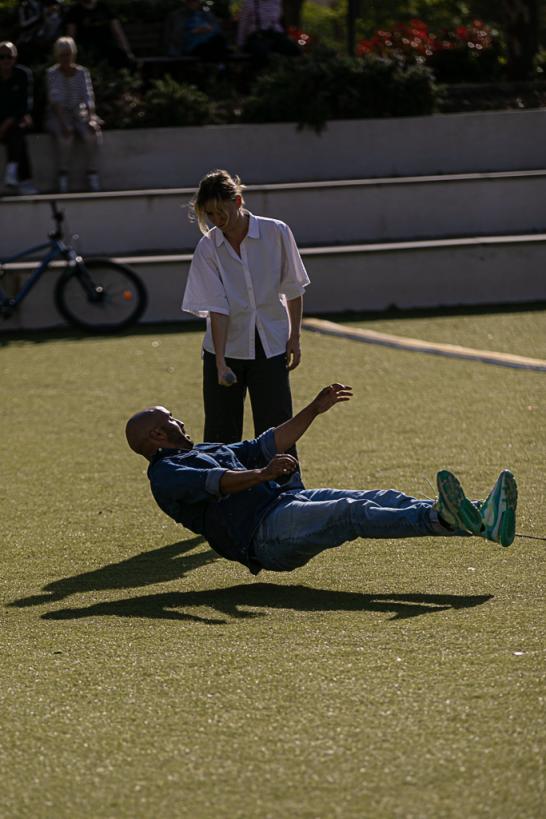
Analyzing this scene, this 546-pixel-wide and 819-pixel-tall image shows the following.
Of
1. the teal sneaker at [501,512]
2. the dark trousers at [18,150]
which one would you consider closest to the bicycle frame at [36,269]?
the dark trousers at [18,150]

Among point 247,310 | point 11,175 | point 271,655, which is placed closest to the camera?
point 271,655

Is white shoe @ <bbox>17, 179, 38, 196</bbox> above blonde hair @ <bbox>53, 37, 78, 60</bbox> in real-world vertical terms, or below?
below

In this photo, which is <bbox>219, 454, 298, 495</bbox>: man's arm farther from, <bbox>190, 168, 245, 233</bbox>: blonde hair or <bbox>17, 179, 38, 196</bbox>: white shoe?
<bbox>17, 179, 38, 196</bbox>: white shoe

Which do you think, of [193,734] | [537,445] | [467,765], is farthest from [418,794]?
[537,445]

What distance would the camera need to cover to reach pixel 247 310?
7.21 meters

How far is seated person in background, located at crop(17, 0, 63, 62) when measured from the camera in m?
20.5

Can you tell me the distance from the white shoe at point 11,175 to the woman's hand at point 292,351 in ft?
36.7

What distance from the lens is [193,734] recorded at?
172 inches

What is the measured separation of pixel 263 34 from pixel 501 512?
1639 cm

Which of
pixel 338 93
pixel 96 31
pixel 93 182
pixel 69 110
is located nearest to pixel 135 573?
pixel 93 182

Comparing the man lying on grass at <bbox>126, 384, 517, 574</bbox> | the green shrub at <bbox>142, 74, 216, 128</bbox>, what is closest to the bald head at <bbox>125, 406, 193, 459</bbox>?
the man lying on grass at <bbox>126, 384, 517, 574</bbox>

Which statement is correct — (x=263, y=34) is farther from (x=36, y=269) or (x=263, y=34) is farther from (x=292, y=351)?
(x=292, y=351)

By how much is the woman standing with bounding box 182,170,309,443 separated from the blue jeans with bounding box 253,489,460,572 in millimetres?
1292

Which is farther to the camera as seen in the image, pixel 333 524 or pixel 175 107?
pixel 175 107
